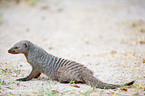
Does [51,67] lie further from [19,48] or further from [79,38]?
[79,38]

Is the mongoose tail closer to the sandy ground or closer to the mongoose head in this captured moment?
the sandy ground

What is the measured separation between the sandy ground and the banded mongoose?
140 mm

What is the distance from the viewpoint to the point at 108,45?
21.2 ft

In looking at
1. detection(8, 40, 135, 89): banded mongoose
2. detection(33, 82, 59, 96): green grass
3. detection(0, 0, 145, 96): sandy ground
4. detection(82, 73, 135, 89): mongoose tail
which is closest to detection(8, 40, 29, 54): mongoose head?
detection(8, 40, 135, 89): banded mongoose

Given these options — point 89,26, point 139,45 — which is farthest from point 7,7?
point 139,45

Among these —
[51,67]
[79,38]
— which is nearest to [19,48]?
[51,67]

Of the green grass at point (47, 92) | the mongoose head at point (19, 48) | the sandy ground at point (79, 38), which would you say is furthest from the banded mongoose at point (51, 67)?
the green grass at point (47, 92)

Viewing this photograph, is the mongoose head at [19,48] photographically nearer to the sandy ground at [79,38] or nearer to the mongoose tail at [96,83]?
the sandy ground at [79,38]

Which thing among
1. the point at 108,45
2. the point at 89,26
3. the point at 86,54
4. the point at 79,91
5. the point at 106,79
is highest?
the point at 89,26

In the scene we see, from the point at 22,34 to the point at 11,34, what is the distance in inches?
17.7

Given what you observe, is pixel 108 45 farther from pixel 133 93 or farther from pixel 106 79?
pixel 133 93

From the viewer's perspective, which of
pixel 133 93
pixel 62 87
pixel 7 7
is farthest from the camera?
pixel 7 7

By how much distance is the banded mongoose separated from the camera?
136 inches

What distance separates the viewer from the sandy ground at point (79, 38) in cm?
328
